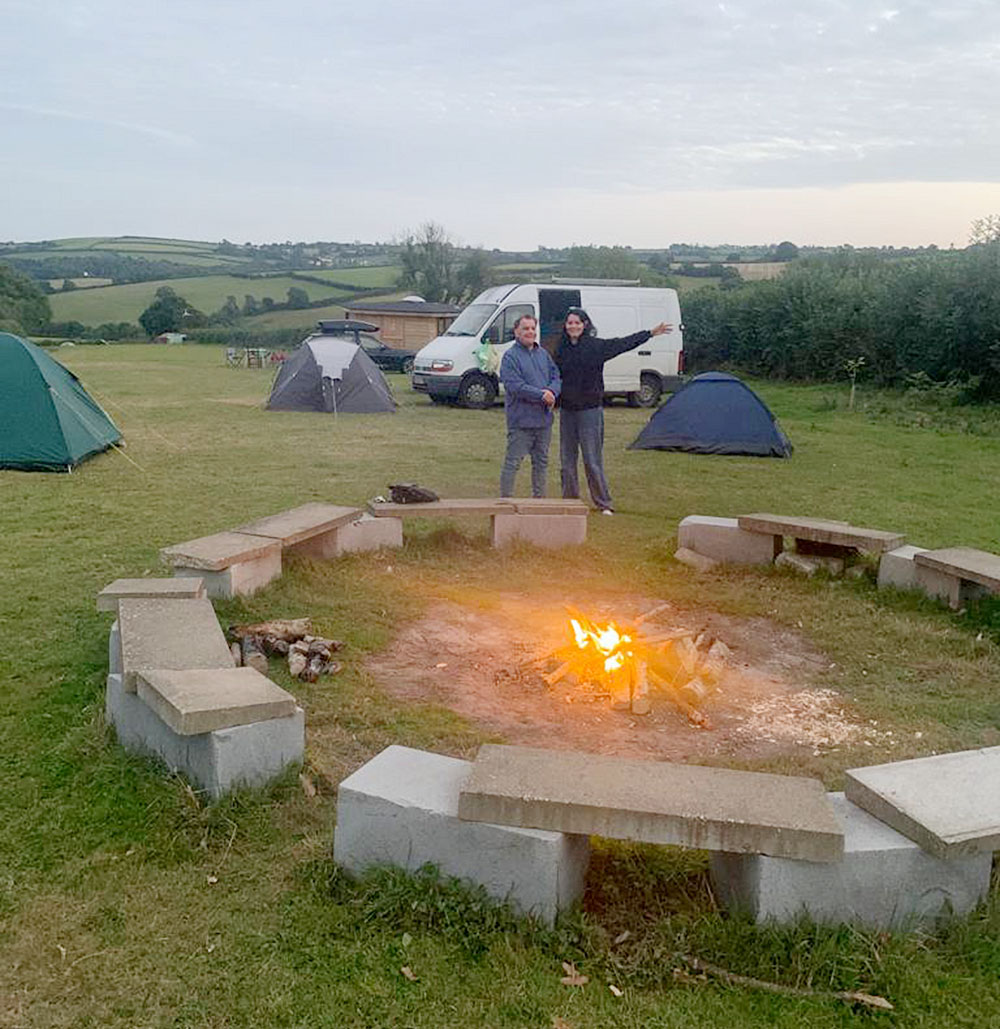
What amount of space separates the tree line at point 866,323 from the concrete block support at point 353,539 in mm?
12933

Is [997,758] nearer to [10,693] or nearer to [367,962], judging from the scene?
[367,962]

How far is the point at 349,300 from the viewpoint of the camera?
5128 centimetres

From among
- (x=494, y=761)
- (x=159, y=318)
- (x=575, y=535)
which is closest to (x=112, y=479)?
(x=575, y=535)

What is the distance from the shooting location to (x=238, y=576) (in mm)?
5566

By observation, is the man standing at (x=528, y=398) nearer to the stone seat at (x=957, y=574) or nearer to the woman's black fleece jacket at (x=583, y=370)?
the woman's black fleece jacket at (x=583, y=370)

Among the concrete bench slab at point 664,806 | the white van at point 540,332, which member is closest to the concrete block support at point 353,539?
the concrete bench slab at point 664,806

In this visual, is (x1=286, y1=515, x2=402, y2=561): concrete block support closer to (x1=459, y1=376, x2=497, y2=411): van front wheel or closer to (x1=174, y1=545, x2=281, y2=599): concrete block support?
(x1=174, y1=545, x2=281, y2=599): concrete block support

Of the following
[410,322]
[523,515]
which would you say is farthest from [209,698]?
[410,322]

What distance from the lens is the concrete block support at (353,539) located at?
6.55 meters

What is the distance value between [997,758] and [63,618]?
448 centimetres

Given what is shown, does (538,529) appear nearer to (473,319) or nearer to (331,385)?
(331,385)

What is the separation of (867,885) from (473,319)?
15326 millimetres

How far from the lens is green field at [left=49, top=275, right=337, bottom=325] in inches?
2024

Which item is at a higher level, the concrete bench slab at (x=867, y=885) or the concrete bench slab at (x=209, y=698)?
the concrete bench slab at (x=209, y=698)
